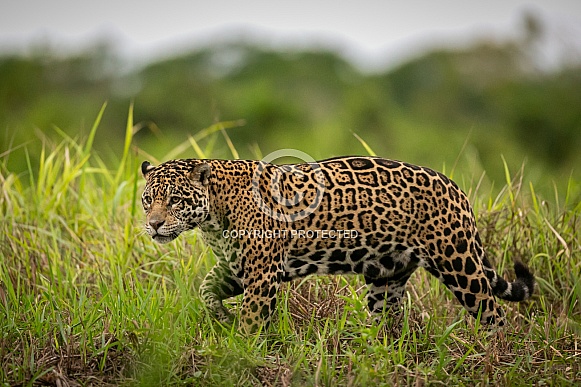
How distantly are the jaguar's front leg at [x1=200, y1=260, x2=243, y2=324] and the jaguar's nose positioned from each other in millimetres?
809

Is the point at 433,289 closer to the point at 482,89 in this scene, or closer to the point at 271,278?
the point at 271,278

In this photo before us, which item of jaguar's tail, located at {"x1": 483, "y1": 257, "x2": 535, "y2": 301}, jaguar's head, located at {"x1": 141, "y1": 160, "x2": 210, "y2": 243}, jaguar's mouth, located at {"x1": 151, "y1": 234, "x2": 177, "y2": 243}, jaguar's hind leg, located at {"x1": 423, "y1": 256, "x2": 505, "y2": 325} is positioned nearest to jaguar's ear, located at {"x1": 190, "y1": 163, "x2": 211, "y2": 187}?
jaguar's head, located at {"x1": 141, "y1": 160, "x2": 210, "y2": 243}

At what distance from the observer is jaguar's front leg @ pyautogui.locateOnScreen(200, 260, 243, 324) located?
277 inches

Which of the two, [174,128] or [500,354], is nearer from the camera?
[500,354]

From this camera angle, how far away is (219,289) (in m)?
7.09

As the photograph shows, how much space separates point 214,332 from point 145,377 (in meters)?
0.93

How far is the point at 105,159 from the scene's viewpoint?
82.0 feet

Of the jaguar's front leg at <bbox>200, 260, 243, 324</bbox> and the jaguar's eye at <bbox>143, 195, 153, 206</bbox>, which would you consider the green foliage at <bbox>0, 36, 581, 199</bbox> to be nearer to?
the jaguar's front leg at <bbox>200, 260, 243, 324</bbox>

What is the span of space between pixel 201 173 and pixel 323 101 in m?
31.7

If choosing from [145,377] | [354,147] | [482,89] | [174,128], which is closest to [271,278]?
[145,377]

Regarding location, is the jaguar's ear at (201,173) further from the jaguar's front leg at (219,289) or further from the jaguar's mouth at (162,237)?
the jaguar's front leg at (219,289)

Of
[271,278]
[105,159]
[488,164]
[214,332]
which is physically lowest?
[488,164]

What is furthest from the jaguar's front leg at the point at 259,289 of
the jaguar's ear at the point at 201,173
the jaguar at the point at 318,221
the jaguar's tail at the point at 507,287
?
the jaguar's tail at the point at 507,287

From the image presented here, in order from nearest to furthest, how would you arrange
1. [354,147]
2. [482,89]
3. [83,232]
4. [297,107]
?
[83,232]
[354,147]
[297,107]
[482,89]
